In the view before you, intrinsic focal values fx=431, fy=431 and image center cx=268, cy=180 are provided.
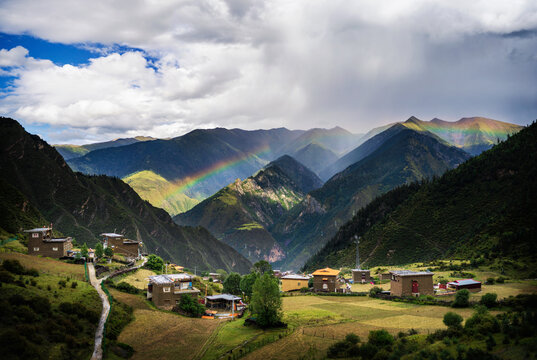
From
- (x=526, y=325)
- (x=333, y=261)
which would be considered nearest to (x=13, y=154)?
Result: (x=333, y=261)

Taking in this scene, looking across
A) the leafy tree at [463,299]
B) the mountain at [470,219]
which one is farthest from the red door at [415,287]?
the mountain at [470,219]

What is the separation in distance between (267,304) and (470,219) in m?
102

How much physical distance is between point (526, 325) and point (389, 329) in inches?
674

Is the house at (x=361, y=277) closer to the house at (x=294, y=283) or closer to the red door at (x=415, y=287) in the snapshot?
the house at (x=294, y=283)

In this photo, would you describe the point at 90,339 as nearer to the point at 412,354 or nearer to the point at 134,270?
the point at 412,354

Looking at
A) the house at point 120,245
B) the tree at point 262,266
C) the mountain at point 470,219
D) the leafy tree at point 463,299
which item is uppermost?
the mountain at point 470,219

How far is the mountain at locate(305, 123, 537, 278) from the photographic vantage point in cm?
9975

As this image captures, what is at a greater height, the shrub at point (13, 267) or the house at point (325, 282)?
the shrub at point (13, 267)

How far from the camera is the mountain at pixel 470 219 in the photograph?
99750mm

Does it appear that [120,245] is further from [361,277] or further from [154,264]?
[361,277]

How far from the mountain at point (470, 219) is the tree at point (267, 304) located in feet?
167

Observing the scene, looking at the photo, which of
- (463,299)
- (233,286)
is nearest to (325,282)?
Answer: (233,286)

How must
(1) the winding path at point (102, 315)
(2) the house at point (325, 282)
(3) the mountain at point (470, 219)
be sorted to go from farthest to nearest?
(3) the mountain at point (470, 219)
(2) the house at point (325, 282)
(1) the winding path at point (102, 315)

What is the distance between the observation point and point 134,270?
3752 inches
